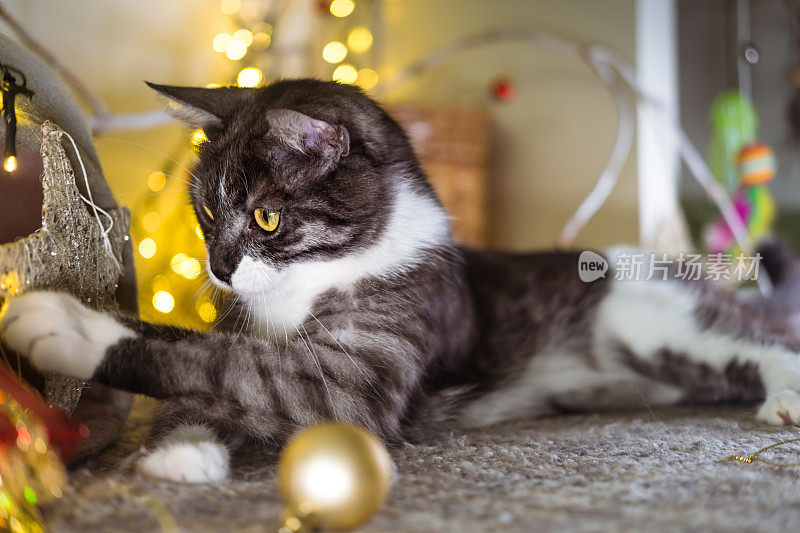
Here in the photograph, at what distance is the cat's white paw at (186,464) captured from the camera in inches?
31.2

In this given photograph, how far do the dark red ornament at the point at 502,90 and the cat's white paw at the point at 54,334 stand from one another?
2285 millimetres

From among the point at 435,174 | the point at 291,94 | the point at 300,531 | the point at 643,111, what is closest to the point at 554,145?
the point at 643,111

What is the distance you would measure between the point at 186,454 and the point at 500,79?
2.50 meters

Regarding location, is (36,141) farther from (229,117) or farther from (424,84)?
(424,84)

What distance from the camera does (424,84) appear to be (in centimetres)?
315

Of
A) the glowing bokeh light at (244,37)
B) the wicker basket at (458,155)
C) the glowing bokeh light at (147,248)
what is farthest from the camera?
the wicker basket at (458,155)

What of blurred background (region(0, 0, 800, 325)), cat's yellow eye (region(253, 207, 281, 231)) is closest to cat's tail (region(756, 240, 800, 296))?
blurred background (region(0, 0, 800, 325))

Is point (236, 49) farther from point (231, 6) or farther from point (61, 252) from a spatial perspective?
point (61, 252)

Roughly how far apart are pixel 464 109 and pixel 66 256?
82.1 inches

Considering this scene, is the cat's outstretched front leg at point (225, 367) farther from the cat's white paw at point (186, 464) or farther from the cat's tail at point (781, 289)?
the cat's tail at point (781, 289)

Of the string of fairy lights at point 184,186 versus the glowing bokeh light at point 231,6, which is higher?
the glowing bokeh light at point 231,6

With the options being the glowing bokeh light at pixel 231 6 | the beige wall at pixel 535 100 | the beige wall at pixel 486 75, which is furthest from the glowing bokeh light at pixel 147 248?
the beige wall at pixel 535 100

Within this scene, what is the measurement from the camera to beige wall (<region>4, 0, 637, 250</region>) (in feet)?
8.48

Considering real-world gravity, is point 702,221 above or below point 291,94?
below
